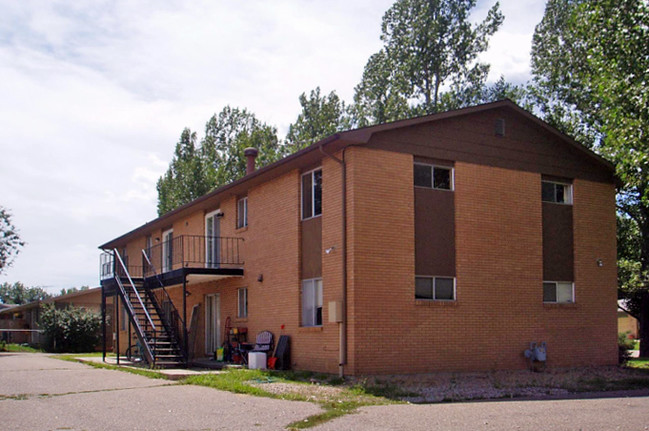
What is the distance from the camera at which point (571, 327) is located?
19.7m

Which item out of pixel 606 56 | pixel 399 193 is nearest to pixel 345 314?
pixel 399 193

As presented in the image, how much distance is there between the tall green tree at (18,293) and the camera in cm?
12694

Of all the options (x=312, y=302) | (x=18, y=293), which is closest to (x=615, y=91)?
(x=312, y=302)

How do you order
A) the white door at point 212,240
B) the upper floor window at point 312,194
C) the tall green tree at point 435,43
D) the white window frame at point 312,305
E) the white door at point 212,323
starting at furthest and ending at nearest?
1. the tall green tree at point 435,43
2. the white door at point 212,240
3. the white door at point 212,323
4. the upper floor window at point 312,194
5. the white window frame at point 312,305

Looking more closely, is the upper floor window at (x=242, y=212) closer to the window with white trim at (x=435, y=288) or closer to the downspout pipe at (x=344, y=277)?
the downspout pipe at (x=344, y=277)

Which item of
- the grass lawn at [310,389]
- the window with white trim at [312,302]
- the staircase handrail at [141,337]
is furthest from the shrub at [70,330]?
the window with white trim at [312,302]

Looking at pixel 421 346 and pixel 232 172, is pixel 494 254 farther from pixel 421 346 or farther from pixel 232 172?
pixel 232 172

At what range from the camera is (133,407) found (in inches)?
471

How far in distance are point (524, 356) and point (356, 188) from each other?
6407 millimetres

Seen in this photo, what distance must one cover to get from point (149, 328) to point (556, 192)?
1290 cm

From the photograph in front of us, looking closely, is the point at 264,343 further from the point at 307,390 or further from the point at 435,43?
the point at 435,43

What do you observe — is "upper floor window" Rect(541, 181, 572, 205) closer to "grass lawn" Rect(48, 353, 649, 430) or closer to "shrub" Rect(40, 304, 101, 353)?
"grass lawn" Rect(48, 353, 649, 430)

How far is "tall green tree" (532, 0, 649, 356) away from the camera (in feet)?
64.1

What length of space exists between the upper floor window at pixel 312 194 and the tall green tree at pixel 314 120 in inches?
932
